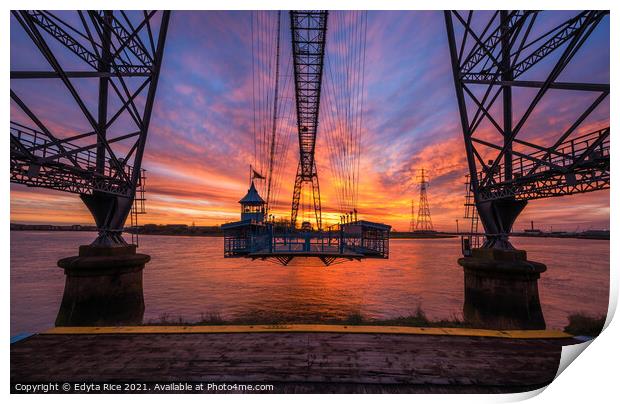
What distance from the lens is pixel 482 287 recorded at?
1363 centimetres

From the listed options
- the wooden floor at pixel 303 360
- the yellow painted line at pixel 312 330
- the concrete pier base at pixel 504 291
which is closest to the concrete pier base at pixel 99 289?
the yellow painted line at pixel 312 330

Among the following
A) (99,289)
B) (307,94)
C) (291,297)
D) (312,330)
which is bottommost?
(291,297)

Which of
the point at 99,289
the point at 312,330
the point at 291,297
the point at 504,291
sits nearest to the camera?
the point at 312,330

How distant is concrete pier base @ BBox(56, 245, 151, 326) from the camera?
12.1 m

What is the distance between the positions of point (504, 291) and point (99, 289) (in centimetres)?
1954

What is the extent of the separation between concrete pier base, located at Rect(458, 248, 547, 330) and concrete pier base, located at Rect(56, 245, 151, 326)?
55.8 feet

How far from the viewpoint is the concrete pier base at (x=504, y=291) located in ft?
41.5

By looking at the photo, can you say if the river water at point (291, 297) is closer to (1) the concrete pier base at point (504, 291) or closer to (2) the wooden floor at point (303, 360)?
(1) the concrete pier base at point (504, 291)

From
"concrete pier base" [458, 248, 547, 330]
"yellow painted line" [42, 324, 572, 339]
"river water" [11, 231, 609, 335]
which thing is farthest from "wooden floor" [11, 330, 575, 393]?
"river water" [11, 231, 609, 335]

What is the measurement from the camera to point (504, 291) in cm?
1297

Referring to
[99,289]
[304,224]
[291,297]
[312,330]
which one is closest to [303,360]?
[312,330]

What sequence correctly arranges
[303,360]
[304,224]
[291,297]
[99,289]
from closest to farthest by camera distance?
[303,360] → [99,289] → [291,297] → [304,224]

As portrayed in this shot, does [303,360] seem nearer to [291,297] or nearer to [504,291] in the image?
[504,291]

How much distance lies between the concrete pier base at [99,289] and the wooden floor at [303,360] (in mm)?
6431
